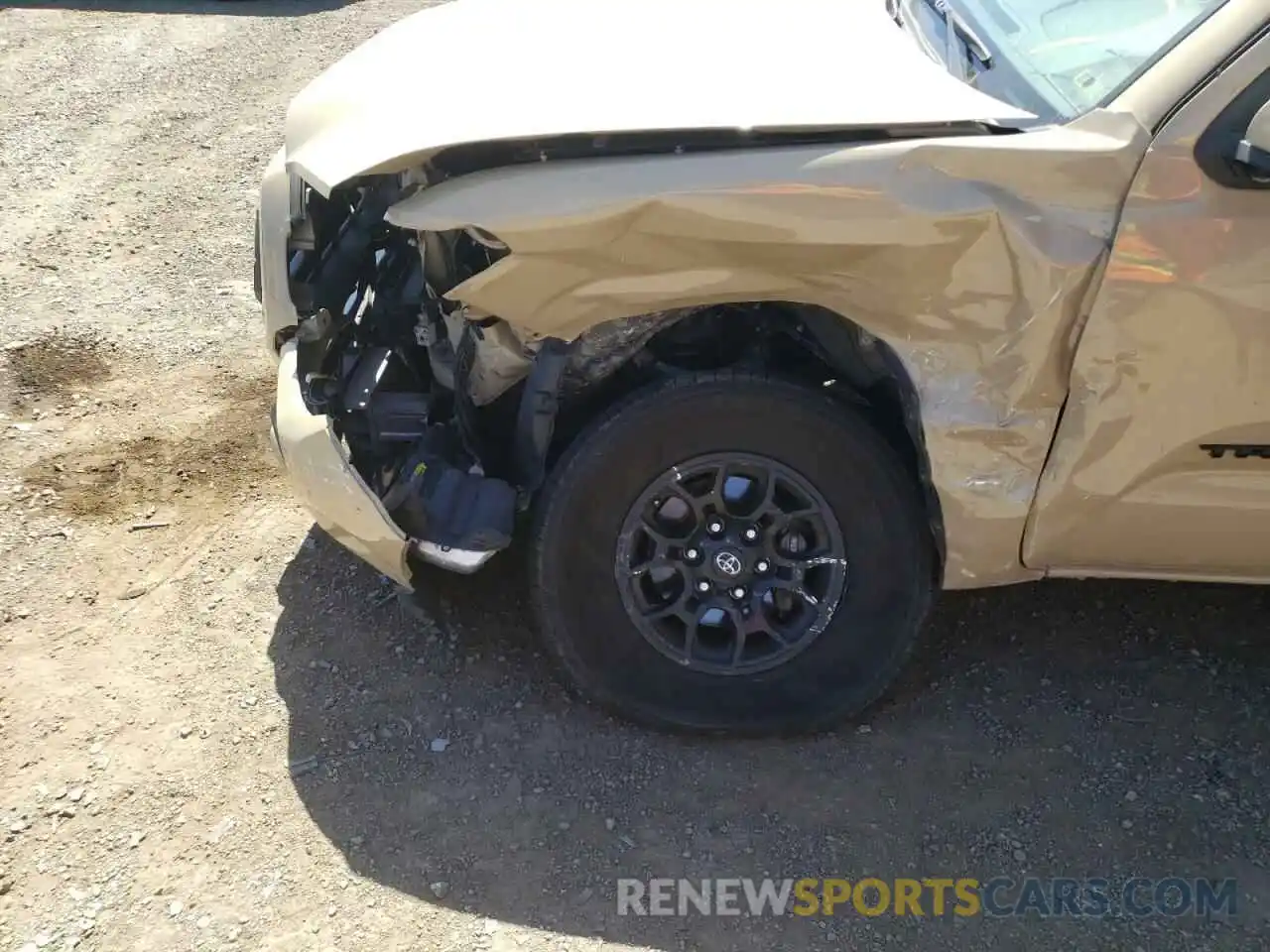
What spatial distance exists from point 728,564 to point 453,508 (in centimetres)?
68

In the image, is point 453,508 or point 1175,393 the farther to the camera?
point 453,508

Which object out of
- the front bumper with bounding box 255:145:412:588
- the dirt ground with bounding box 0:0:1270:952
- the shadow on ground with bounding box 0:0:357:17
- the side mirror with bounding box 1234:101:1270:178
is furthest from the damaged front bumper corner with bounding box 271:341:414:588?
the shadow on ground with bounding box 0:0:357:17

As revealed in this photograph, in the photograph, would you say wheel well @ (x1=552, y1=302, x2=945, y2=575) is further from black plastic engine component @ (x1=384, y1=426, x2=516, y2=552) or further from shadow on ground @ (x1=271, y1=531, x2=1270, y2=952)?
shadow on ground @ (x1=271, y1=531, x2=1270, y2=952)

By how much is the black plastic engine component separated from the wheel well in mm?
240

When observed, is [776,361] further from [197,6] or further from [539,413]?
[197,6]

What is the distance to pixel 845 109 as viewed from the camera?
2.36m

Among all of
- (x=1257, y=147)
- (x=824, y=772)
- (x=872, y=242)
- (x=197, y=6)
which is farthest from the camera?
(x=197, y=6)

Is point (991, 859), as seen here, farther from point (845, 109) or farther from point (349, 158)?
point (349, 158)

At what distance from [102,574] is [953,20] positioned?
2883 mm

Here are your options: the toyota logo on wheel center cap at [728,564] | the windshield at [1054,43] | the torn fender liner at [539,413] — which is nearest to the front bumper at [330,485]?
the torn fender liner at [539,413]

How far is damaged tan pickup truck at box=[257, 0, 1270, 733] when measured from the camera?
2.25m

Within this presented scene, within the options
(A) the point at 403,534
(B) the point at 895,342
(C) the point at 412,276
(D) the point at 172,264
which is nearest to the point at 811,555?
(B) the point at 895,342

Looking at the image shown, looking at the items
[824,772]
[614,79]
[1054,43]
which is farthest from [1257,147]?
[824,772]

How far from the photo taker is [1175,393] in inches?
92.7
